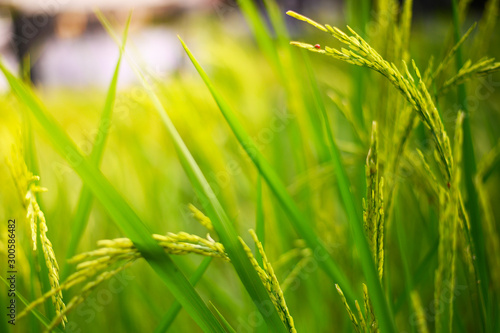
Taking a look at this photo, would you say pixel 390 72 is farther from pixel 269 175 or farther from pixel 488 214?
pixel 488 214

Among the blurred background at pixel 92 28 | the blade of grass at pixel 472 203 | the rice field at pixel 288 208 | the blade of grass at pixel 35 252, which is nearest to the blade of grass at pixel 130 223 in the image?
the rice field at pixel 288 208

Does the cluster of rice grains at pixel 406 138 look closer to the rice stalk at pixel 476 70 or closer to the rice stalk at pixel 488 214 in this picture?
the rice stalk at pixel 476 70

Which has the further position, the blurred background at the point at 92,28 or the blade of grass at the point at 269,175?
the blurred background at the point at 92,28

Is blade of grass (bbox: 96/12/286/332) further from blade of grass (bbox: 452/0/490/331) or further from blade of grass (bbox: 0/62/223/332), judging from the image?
blade of grass (bbox: 452/0/490/331)

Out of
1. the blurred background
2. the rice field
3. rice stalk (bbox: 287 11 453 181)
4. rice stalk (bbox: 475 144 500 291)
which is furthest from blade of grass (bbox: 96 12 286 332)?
the blurred background

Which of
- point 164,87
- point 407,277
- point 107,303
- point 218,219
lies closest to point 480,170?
point 407,277

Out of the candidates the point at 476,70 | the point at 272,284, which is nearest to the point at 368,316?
the point at 272,284

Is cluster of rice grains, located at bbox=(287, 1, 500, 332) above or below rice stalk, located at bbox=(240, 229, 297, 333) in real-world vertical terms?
above

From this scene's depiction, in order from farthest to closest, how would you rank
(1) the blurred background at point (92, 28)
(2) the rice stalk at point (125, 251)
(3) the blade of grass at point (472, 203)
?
(1) the blurred background at point (92, 28), (3) the blade of grass at point (472, 203), (2) the rice stalk at point (125, 251)
